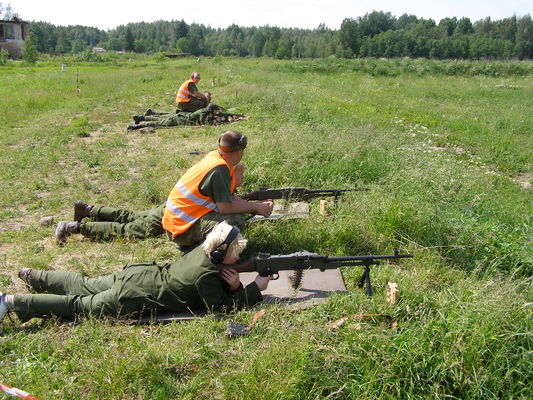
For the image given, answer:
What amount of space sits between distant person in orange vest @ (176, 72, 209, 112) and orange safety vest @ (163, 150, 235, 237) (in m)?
9.62

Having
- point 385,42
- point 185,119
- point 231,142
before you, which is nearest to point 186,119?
point 185,119

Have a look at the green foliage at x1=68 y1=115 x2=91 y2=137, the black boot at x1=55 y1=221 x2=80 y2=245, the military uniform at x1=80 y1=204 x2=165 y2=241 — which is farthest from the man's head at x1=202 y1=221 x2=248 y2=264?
the green foliage at x1=68 y1=115 x2=91 y2=137

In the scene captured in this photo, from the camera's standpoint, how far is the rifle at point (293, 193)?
A: 21.0ft

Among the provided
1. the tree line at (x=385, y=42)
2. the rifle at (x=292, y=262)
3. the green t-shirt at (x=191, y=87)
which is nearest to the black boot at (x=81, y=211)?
the rifle at (x=292, y=262)

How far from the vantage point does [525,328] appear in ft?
11.3

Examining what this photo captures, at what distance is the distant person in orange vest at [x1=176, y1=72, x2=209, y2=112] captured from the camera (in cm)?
1412

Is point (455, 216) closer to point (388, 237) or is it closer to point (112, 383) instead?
→ point (388, 237)

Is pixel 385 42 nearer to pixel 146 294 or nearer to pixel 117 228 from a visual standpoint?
pixel 117 228

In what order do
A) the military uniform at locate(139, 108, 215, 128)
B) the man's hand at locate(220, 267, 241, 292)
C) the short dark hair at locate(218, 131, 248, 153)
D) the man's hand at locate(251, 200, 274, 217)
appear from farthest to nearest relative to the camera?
the military uniform at locate(139, 108, 215, 128), the man's hand at locate(251, 200, 274, 217), the short dark hair at locate(218, 131, 248, 153), the man's hand at locate(220, 267, 241, 292)

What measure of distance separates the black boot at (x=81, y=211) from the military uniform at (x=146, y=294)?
7.12 feet

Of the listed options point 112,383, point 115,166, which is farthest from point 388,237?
point 115,166

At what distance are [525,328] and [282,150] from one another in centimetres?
592

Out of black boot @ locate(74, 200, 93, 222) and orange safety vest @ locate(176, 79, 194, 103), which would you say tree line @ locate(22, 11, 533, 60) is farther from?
black boot @ locate(74, 200, 93, 222)

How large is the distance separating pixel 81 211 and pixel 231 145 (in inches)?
113
